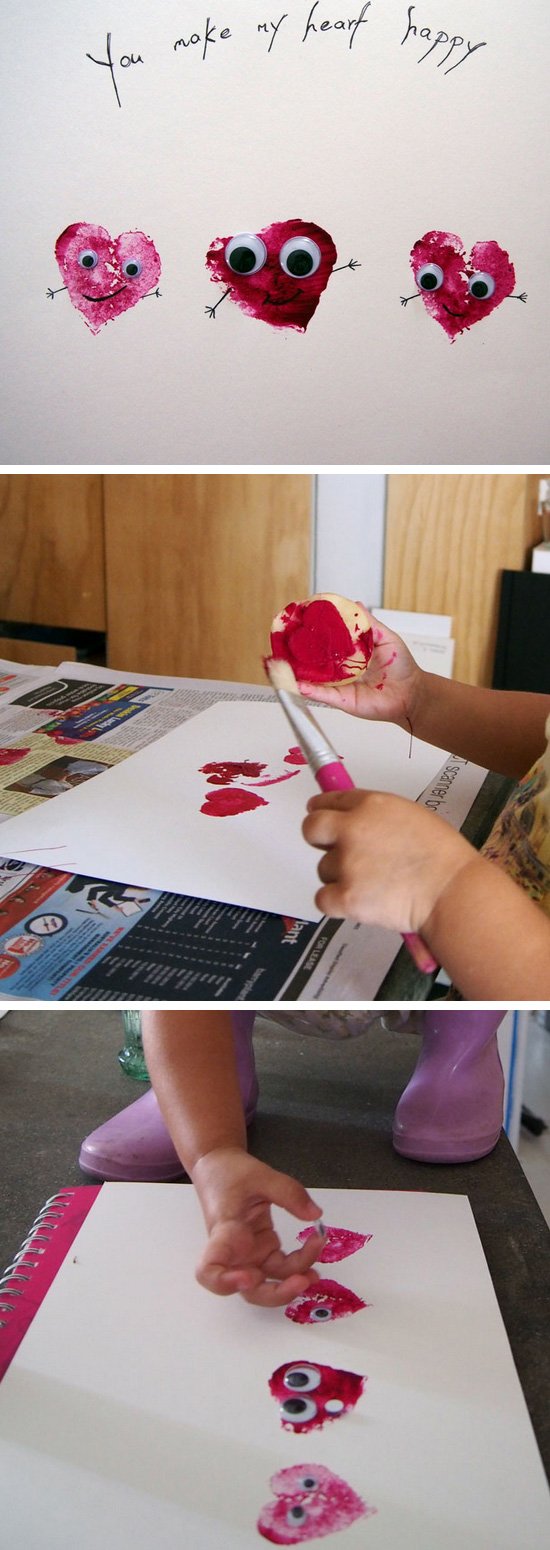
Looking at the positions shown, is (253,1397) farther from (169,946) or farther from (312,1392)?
(169,946)

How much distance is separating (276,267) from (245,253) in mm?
47

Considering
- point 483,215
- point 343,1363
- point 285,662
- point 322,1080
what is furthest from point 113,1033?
point 483,215

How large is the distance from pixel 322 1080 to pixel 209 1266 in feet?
0.51

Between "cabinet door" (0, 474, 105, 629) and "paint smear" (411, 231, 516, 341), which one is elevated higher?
"paint smear" (411, 231, 516, 341)

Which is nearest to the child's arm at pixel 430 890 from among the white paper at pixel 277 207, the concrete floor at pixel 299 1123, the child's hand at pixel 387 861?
the child's hand at pixel 387 861

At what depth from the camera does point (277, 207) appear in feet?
4.14

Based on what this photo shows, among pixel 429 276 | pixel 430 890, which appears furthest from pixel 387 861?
pixel 429 276

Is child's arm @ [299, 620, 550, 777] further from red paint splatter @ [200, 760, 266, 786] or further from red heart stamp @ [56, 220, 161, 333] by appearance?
red heart stamp @ [56, 220, 161, 333]

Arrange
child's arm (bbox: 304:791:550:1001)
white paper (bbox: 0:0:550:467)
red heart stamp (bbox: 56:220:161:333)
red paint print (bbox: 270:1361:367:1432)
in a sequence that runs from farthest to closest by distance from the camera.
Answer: red heart stamp (bbox: 56:220:161:333) → white paper (bbox: 0:0:550:467) → red paint print (bbox: 270:1361:367:1432) → child's arm (bbox: 304:791:550:1001)

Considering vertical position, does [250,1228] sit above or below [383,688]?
below

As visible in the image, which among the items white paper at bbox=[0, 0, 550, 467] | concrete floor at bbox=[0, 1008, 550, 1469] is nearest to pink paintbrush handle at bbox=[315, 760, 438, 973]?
concrete floor at bbox=[0, 1008, 550, 1469]

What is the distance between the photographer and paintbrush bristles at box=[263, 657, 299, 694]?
422mm

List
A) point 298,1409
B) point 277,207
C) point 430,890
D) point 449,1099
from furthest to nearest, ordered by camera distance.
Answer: point 277,207, point 449,1099, point 298,1409, point 430,890

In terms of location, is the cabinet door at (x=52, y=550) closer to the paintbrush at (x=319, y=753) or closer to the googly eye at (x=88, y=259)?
the paintbrush at (x=319, y=753)
